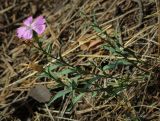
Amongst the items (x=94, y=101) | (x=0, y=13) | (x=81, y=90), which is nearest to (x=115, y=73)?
(x=94, y=101)

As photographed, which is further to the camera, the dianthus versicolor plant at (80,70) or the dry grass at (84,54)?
the dry grass at (84,54)

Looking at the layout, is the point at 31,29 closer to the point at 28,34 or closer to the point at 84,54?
the point at 28,34

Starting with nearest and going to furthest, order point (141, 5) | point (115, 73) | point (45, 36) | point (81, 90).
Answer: point (81, 90) → point (115, 73) → point (141, 5) → point (45, 36)

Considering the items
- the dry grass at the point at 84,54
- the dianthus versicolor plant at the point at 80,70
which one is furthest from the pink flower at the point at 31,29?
the dry grass at the point at 84,54

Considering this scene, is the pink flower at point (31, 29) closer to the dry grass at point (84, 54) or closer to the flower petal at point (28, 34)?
the flower petal at point (28, 34)

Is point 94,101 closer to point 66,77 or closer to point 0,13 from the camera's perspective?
point 66,77

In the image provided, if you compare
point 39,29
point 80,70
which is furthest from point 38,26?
point 80,70

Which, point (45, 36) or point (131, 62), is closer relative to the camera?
point (131, 62)

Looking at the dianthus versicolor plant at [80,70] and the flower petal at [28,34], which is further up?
the flower petal at [28,34]

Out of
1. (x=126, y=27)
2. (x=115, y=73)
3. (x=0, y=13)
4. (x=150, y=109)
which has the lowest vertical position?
(x=150, y=109)
